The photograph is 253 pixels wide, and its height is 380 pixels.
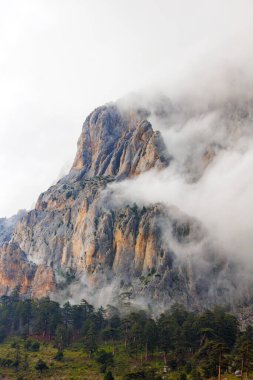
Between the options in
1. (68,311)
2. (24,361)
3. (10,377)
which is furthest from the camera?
(68,311)

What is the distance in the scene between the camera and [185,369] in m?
124

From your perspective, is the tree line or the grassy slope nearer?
the tree line

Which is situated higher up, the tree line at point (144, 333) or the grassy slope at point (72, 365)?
the tree line at point (144, 333)

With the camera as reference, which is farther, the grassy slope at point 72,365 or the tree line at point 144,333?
the grassy slope at point 72,365

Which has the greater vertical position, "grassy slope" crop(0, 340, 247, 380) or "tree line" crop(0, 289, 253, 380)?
"tree line" crop(0, 289, 253, 380)

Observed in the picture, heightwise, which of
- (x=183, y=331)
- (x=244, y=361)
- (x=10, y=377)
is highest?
(x=183, y=331)

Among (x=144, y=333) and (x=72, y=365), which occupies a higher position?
(x=144, y=333)

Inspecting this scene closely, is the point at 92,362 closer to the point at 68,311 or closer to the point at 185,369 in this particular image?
the point at 185,369

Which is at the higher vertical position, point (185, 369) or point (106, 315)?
point (106, 315)

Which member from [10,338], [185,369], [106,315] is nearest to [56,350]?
[10,338]

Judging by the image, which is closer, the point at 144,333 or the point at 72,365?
the point at 72,365

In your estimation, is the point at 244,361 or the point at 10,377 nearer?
the point at 244,361

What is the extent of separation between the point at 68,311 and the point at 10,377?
6105 cm

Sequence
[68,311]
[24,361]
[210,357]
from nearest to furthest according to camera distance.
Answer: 1. [210,357]
2. [24,361]
3. [68,311]
